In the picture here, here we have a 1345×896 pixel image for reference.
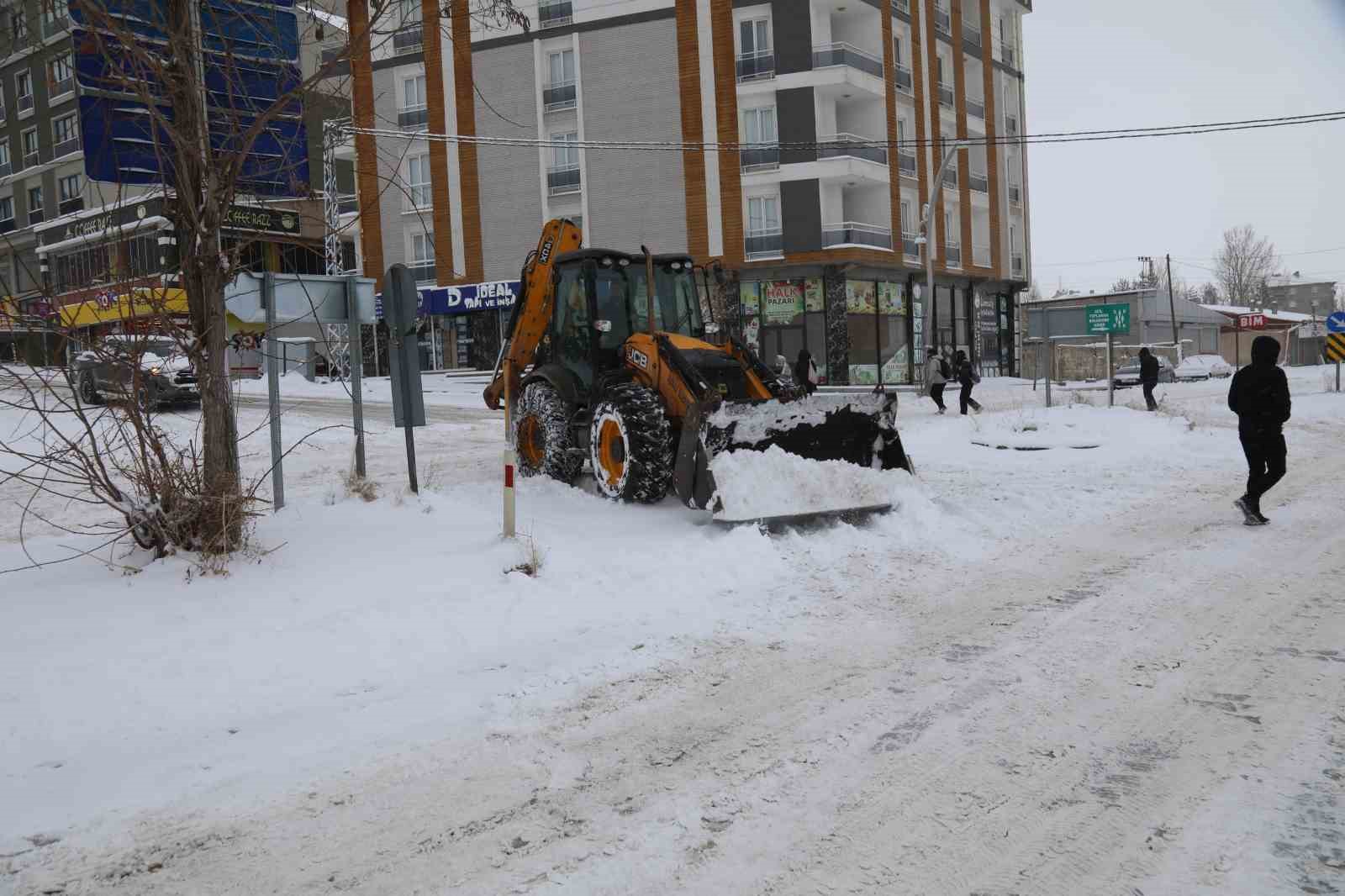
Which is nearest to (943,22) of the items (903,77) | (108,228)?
(903,77)

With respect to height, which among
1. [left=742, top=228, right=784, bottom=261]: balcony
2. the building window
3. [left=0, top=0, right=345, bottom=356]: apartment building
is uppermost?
the building window

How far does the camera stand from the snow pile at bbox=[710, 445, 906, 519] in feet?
Result: 26.5

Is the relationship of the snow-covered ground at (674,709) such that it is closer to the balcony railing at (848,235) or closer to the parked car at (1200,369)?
the balcony railing at (848,235)

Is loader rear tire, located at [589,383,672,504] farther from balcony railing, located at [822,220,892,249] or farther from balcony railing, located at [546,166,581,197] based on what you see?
balcony railing, located at [546,166,581,197]

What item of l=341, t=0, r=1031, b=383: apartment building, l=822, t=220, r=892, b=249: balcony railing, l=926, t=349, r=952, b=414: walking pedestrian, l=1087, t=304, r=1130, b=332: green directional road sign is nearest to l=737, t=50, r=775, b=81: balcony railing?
l=341, t=0, r=1031, b=383: apartment building

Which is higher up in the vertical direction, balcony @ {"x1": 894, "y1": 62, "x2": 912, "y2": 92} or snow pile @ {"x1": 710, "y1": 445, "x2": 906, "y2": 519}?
balcony @ {"x1": 894, "y1": 62, "x2": 912, "y2": 92}

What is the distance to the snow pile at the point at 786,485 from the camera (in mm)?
8070

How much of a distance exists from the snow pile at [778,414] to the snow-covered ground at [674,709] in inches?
38.1

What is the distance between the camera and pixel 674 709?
451 centimetres

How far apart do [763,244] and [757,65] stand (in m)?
6.50

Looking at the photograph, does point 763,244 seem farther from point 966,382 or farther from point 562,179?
point 966,382

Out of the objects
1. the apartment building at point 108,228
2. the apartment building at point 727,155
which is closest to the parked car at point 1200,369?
the apartment building at point 727,155

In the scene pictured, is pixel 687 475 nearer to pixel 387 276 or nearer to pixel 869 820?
pixel 387 276

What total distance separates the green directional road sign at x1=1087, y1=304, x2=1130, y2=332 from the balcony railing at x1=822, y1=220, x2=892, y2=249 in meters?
14.0
